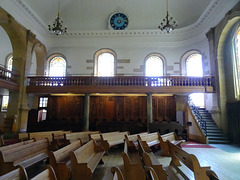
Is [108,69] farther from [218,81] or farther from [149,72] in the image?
[218,81]

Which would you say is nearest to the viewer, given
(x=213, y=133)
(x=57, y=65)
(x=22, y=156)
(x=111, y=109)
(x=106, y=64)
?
(x=22, y=156)

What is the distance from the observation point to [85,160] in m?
4.12

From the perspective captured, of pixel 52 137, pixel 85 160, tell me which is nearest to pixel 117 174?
pixel 85 160

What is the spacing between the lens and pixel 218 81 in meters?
10.2

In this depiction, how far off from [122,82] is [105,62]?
3.68 m

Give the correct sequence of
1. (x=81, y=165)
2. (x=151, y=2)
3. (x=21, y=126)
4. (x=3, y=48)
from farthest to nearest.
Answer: (x=3, y=48) → (x=151, y=2) → (x=21, y=126) → (x=81, y=165)

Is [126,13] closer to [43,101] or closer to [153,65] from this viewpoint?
[153,65]

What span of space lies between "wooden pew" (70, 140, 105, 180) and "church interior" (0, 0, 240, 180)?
914 millimetres

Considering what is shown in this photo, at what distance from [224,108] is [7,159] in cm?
1037

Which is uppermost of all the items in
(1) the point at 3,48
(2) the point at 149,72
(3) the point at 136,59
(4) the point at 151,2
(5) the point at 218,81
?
(4) the point at 151,2

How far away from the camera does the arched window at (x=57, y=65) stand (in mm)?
13953

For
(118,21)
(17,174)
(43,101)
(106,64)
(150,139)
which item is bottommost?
(150,139)

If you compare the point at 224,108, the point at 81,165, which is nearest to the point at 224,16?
the point at 224,108

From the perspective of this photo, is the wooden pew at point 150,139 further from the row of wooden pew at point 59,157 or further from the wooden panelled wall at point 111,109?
the wooden panelled wall at point 111,109
